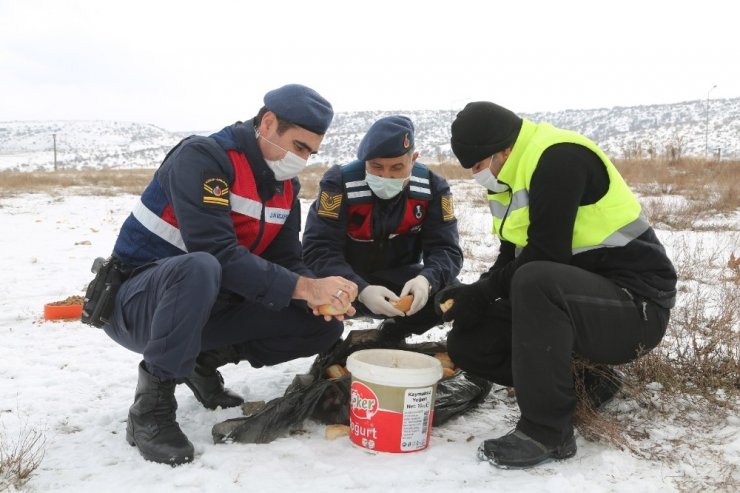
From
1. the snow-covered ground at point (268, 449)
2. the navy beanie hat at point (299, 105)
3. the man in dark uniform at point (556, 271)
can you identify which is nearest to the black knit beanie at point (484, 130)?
the man in dark uniform at point (556, 271)

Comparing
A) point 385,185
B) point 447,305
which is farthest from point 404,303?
point 385,185

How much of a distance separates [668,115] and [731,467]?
101103mm

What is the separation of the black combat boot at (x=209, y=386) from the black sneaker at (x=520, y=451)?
1.19m

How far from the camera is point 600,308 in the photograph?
2.17m

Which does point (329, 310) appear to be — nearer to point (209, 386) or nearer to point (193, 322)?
point (193, 322)

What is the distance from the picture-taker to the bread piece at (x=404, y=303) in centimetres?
288

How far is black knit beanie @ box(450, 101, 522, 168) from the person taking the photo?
232 cm

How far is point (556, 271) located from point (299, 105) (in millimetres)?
1224

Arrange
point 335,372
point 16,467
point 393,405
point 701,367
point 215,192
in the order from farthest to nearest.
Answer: point 335,372
point 701,367
point 215,192
point 393,405
point 16,467

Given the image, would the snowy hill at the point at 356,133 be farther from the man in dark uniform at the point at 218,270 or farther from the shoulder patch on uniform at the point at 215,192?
the shoulder patch on uniform at the point at 215,192

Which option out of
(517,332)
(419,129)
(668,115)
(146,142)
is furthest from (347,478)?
(146,142)

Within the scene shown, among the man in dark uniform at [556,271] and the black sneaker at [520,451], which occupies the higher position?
the man in dark uniform at [556,271]

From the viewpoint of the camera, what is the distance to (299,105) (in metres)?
2.53

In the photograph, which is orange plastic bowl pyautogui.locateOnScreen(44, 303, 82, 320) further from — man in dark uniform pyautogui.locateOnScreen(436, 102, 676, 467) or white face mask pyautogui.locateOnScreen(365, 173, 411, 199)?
man in dark uniform pyautogui.locateOnScreen(436, 102, 676, 467)
